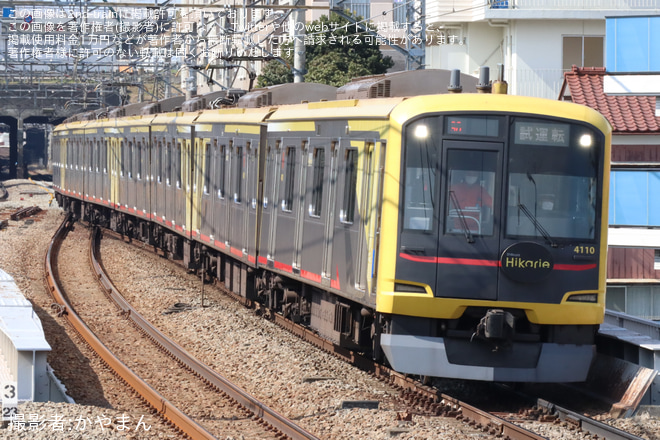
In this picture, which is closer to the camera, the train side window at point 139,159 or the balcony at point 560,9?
the train side window at point 139,159

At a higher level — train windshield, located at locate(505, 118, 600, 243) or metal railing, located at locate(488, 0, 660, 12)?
metal railing, located at locate(488, 0, 660, 12)

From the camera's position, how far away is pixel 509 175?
8844mm

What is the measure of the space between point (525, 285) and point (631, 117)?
9.12 meters

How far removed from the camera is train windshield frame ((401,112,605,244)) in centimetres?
881

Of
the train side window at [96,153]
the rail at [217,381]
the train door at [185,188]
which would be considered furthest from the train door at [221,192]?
the train side window at [96,153]

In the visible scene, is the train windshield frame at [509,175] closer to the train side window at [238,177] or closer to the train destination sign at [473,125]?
the train destination sign at [473,125]

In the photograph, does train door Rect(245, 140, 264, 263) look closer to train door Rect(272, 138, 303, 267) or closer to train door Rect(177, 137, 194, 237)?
train door Rect(272, 138, 303, 267)

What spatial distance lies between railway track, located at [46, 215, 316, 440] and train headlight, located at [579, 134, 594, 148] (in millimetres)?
3324

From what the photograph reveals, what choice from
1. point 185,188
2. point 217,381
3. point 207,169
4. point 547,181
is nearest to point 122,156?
point 185,188

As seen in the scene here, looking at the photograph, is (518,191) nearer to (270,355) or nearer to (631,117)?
(270,355)

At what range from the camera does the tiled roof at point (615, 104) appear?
1667 centimetres

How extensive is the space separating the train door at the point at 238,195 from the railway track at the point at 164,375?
5.28 feet

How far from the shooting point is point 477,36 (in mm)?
30203

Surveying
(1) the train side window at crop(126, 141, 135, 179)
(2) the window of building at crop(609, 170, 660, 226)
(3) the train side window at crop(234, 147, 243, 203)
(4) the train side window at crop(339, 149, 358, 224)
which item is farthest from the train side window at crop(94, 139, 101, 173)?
(4) the train side window at crop(339, 149, 358, 224)
